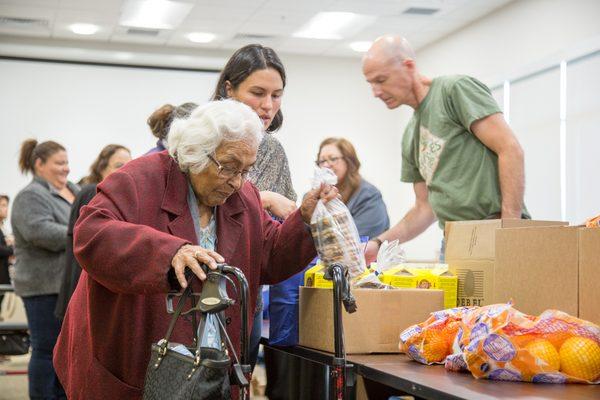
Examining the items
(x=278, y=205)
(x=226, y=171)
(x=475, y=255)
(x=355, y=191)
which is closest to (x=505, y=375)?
(x=475, y=255)

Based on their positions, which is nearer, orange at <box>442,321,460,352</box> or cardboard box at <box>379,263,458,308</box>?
orange at <box>442,321,460,352</box>

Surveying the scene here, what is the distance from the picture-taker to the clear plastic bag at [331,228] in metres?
1.97

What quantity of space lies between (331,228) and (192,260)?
49cm

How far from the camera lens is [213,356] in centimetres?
144

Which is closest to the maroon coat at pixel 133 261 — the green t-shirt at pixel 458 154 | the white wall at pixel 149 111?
the green t-shirt at pixel 458 154

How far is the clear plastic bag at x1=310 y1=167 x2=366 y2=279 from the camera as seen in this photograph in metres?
1.97

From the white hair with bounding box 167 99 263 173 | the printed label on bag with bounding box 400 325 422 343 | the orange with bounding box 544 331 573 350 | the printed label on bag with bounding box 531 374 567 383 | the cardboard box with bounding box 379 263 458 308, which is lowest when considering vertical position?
the printed label on bag with bounding box 531 374 567 383

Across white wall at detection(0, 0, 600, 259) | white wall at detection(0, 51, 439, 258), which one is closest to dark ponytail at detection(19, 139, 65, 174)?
white wall at detection(0, 0, 600, 259)

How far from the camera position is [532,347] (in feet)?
5.30

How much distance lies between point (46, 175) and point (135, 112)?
5.13 metres

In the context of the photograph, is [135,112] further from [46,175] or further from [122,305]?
[122,305]

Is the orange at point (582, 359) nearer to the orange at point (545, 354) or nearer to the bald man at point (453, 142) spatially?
the orange at point (545, 354)

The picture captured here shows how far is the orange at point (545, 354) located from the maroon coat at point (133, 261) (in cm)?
60

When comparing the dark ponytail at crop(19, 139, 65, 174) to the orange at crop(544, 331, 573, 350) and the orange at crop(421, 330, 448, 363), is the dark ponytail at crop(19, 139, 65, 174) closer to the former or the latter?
the orange at crop(421, 330, 448, 363)
